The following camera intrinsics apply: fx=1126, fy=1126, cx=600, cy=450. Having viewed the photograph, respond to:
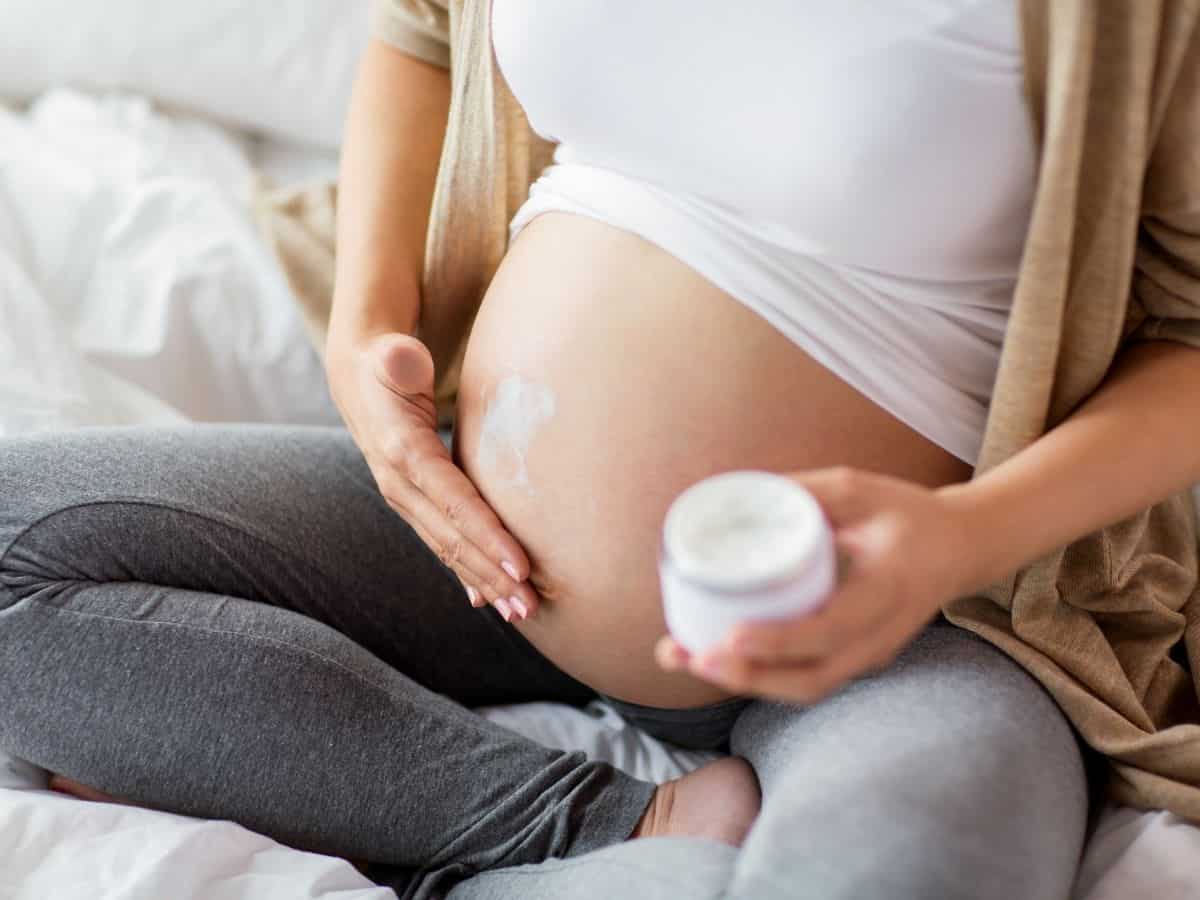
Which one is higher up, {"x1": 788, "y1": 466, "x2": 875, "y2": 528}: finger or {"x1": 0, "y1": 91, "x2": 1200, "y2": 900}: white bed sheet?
{"x1": 788, "y1": 466, "x2": 875, "y2": 528}: finger

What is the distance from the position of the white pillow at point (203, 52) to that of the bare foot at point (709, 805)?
0.97 m

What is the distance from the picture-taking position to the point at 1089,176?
0.63 m

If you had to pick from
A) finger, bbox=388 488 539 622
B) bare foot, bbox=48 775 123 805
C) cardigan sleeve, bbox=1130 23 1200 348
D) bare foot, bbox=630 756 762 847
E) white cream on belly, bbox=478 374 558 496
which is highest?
cardigan sleeve, bbox=1130 23 1200 348

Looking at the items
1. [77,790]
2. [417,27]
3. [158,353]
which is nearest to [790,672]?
[77,790]

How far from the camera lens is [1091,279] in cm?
66

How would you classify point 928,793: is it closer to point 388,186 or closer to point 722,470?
point 722,470

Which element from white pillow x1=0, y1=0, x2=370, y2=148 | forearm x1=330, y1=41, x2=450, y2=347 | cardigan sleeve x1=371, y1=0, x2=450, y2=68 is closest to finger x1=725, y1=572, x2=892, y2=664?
forearm x1=330, y1=41, x2=450, y2=347

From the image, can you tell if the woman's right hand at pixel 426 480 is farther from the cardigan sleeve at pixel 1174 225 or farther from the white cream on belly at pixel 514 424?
the cardigan sleeve at pixel 1174 225

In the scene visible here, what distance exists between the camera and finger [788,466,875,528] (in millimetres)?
523

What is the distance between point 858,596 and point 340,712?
41 centimetres

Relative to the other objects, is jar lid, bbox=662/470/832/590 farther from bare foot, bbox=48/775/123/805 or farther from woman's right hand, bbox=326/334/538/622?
bare foot, bbox=48/775/123/805

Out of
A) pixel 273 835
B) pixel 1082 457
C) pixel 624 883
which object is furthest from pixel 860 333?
pixel 273 835

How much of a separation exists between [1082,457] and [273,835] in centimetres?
58

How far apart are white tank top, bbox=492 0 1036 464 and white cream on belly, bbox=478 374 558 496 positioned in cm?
13
